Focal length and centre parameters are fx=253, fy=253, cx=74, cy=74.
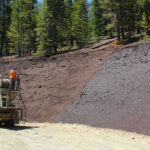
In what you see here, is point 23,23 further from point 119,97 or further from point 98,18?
point 119,97

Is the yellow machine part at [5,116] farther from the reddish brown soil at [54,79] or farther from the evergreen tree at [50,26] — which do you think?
the evergreen tree at [50,26]

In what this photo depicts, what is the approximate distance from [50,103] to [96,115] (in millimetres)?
5145

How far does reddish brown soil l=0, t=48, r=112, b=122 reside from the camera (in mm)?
20500

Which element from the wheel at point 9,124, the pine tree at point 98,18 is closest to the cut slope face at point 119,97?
the wheel at point 9,124

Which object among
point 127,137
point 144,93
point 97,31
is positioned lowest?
point 127,137

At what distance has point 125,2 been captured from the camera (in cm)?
2967

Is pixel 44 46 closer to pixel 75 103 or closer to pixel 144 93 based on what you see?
pixel 75 103

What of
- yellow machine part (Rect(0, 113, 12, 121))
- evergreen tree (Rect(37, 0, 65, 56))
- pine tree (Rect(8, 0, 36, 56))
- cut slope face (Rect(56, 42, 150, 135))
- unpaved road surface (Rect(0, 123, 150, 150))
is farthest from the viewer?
pine tree (Rect(8, 0, 36, 56))

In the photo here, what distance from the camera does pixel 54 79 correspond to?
78.9ft

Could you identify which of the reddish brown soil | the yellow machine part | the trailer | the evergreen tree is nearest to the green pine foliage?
the evergreen tree

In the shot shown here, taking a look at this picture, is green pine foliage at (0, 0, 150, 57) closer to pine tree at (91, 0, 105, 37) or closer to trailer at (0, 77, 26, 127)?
pine tree at (91, 0, 105, 37)

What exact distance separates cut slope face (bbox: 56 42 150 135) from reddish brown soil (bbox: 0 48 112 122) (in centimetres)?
121

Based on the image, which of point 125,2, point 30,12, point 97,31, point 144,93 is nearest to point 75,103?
point 144,93

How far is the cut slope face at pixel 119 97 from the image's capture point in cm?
1549
